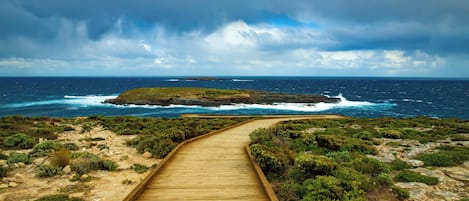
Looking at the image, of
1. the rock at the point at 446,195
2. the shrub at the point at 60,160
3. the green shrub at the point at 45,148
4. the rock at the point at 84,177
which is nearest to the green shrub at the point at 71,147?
the green shrub at the point at 45,148

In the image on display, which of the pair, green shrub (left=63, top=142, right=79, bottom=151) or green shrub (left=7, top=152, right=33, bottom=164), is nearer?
green shrub (left=7, top=152, right=33, bottom=164)

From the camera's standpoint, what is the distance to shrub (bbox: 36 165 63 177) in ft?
32.0

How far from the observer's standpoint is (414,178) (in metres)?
8.73

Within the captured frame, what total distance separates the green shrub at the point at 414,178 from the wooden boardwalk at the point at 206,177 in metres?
4.64

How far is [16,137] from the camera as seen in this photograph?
579 inches

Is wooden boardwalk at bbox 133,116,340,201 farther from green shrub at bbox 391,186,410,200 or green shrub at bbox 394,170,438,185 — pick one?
green shrub at bbox 394,170,438,185

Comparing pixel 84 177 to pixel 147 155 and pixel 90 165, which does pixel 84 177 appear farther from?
pixel 147 155

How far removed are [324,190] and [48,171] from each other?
9119 millimetres

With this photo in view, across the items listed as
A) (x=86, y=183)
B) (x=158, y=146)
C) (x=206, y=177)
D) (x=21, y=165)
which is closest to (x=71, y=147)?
(x=21, y=165)

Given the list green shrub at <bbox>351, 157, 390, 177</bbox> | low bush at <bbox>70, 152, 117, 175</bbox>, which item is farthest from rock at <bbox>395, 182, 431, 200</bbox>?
low bush at <bbox>70, 152, 117, 175</bbox>

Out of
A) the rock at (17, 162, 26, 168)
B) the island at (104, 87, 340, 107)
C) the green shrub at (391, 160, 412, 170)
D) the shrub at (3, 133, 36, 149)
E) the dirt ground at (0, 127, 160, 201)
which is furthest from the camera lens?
the island at (104, 87, 340, 107)

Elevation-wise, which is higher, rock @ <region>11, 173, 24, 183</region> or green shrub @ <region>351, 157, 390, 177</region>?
green shrub @ <region>351, 157, 390, 177</region>

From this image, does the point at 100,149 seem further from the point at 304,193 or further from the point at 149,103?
the point at 149,103

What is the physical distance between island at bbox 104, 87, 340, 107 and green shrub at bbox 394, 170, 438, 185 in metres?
47.7
